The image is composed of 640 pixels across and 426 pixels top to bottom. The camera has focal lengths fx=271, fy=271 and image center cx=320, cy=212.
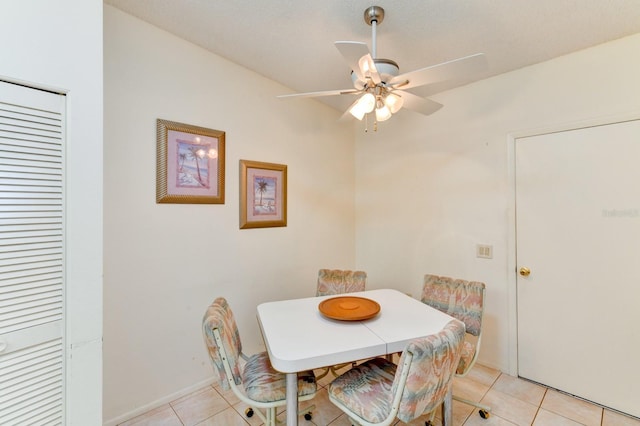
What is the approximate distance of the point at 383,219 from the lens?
3148 mm

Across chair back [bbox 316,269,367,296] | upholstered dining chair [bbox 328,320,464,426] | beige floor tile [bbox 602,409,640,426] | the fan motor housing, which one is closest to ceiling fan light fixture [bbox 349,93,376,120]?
the fan motor housing

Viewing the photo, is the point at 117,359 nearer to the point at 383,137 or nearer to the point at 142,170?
the point at 142,170

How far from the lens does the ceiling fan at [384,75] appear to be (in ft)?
4.14

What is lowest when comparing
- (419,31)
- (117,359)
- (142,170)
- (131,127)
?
(117,359)

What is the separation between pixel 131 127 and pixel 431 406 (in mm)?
2321

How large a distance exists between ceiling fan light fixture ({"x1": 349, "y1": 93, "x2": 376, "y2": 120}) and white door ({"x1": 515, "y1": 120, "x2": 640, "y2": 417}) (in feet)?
4.98

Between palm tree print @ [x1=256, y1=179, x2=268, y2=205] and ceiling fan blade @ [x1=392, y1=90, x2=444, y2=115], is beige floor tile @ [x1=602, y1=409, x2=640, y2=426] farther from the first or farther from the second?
palm tree print @ [x1=256, y1=179, x2=268, y2=205]

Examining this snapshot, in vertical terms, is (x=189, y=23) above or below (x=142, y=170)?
above

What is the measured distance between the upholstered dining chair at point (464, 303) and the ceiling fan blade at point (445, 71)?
1.44m

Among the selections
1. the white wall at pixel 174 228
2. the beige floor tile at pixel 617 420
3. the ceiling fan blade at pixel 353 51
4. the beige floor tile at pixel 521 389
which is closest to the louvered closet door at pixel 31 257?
the white wall at pixel 174 228

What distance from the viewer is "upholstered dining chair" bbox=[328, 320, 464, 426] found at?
3.65 feet

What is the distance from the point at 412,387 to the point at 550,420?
1.48 metres

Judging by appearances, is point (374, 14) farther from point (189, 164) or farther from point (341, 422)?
point (341, 422)

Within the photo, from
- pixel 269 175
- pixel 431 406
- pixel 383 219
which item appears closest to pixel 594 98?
pixel 383 219
